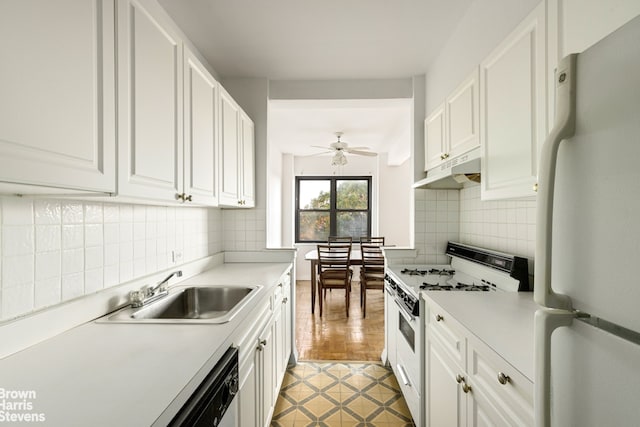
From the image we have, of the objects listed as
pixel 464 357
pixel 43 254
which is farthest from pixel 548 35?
pixel 43 254

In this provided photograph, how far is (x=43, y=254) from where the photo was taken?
0.99 meters

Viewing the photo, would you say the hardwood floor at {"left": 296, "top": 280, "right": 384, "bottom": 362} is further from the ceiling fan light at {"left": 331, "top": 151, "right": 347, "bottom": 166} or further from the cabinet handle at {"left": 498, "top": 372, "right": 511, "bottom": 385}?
the ceiling fan light at {"left": 331, "top": 151, "right": 347, "bottom": 166}

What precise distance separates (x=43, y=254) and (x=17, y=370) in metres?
0.37

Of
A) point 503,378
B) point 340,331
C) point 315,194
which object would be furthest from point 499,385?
point 315,194

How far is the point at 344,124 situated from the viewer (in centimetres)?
391

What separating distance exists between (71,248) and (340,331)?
2.73 m

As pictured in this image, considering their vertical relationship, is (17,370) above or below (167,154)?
below

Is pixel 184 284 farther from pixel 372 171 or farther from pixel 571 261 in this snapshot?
pixel 372 171

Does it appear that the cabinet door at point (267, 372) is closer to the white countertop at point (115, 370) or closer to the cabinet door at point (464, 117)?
the white countertop at point (115, 370)

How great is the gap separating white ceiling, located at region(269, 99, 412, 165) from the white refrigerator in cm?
230

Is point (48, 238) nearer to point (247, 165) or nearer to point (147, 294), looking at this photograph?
point (147, 294)

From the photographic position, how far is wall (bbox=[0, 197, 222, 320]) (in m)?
0.90

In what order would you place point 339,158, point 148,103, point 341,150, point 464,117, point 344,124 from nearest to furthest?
point 148,103, point 464,117, point 344,124, point 341,150, point 339,158

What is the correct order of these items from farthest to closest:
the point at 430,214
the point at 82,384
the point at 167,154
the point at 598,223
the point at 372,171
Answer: the point at 372,171 → the point at 430,214 → the point at 167,154 → the point at 82,384 → the point at 598,223
